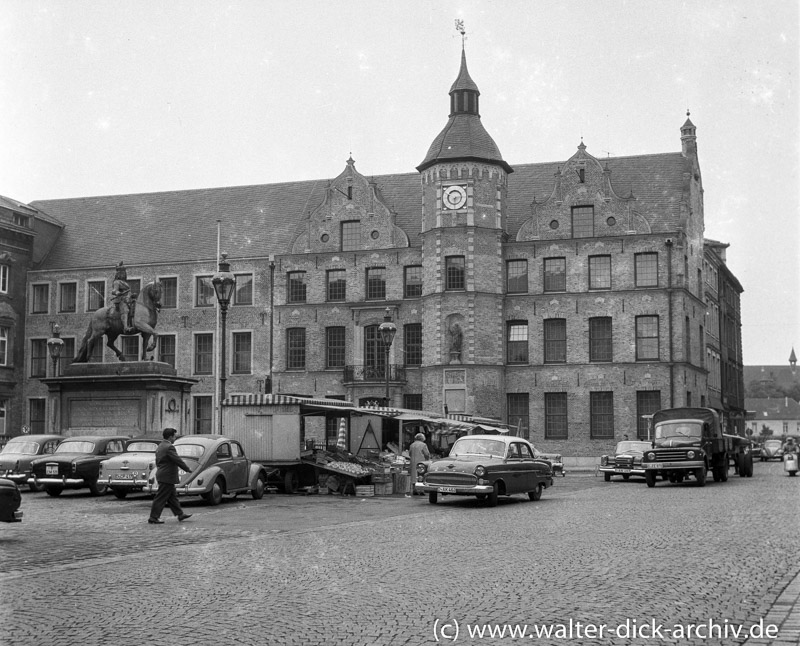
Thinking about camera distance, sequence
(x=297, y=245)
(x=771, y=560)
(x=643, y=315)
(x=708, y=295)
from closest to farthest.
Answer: (x=771, y=560)
(x=643, y=315)
(x=297, y=245)
(x=708, y=295)

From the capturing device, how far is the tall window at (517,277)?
52.0 m

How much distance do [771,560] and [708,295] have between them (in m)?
50.4

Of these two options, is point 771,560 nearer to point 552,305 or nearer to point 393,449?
point 393,449

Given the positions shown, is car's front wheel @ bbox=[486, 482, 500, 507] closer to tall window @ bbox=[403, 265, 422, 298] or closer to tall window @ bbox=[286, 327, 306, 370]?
tall window @ bbox=[403, 265, 422, 298]

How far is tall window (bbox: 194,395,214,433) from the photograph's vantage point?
54.6m

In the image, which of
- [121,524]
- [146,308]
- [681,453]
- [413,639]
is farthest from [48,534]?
[681,453]

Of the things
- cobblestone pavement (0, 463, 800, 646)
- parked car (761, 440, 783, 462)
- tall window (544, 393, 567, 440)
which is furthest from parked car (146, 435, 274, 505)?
parked car (761, 440, 783, 462)

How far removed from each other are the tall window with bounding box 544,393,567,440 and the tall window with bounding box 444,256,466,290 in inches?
278

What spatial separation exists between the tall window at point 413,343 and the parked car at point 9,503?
1513 inches

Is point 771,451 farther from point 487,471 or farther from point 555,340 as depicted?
point 487,471

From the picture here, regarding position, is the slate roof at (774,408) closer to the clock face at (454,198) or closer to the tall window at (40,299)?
the clock face at (454,198)

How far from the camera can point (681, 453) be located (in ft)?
98.5

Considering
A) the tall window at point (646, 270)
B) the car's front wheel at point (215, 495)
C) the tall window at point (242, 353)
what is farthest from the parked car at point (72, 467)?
the tall window at point (646, 270)

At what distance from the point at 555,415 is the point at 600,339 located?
14.3ft
